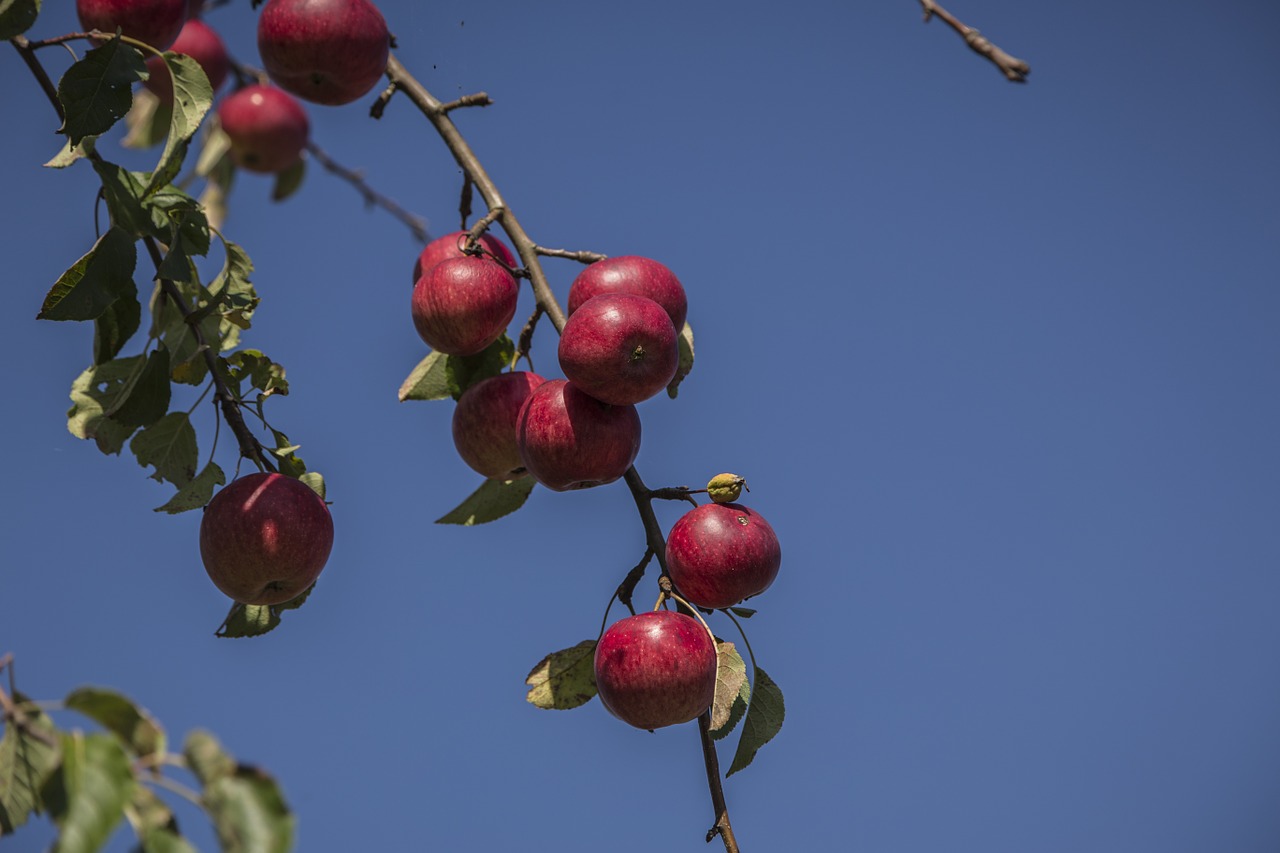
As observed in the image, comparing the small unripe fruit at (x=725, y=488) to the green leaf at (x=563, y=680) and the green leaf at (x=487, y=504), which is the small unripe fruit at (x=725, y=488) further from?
the green leaf at (x=487, y=504)

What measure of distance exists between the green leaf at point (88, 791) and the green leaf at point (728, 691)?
1367mm

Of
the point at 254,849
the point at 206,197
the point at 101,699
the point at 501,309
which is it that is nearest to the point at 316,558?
the point at 501,309

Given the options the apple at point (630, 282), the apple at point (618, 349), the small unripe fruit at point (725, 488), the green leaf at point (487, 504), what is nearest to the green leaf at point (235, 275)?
the green leaf at point (487, 504)

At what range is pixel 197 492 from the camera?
287cm

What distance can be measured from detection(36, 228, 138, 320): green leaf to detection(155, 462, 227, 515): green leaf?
1.49ft

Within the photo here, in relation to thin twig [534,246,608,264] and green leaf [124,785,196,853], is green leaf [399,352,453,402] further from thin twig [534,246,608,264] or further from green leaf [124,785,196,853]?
green leaf [124,785,196,853]

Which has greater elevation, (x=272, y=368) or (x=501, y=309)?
(x=501, y=309)

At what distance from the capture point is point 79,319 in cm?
269

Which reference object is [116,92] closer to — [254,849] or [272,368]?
[272,368]

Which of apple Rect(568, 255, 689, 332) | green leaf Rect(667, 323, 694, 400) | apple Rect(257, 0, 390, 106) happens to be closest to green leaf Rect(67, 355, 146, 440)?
apple Rect(257, 0, 390, 106)

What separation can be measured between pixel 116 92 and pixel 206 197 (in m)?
2.26

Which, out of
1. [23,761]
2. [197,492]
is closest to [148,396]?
[197,492]

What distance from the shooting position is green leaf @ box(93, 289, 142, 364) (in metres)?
2.93

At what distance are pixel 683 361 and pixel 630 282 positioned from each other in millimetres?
313
